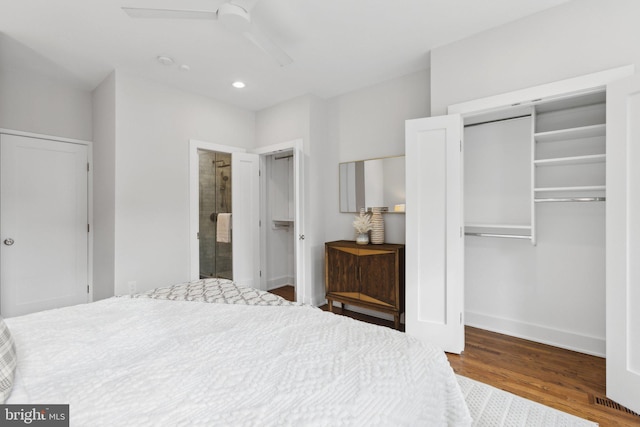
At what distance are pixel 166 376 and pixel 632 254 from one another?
250cm

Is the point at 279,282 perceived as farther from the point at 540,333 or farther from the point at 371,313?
the point at 540,333

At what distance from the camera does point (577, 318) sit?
2564 mm

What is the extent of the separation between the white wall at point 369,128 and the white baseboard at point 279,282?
4.50 feet

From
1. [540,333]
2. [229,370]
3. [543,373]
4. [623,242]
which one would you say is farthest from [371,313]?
[229,370]

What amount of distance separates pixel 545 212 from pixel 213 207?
450 cm

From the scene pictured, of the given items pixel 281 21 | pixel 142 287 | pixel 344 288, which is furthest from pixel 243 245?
pixel 281 21

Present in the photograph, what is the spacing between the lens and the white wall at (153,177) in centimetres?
312

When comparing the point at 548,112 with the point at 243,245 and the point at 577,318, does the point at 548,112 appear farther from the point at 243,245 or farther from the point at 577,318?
the point at 243,245

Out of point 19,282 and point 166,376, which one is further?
point 19,282

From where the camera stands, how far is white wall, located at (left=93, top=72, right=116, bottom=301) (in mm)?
3133

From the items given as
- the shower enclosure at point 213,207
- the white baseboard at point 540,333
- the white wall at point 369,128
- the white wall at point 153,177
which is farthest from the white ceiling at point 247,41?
the white baseboard at point 540,333

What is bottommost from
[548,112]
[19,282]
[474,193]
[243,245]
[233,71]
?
[19,282]

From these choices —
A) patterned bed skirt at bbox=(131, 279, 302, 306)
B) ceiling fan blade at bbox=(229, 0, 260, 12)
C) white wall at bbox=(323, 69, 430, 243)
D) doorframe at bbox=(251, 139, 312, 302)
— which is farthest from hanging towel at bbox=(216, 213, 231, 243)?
ceiling fan blade at bbox=(229, 0, 260, 12)

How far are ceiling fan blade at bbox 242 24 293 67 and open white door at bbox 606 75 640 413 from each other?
7.14 feet
